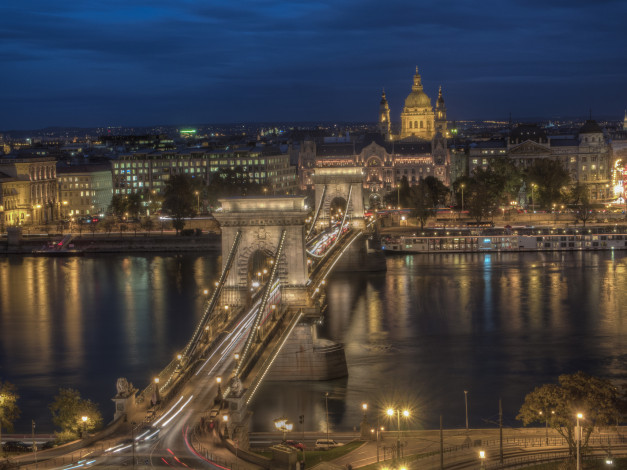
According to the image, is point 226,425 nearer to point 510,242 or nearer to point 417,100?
point 510,242

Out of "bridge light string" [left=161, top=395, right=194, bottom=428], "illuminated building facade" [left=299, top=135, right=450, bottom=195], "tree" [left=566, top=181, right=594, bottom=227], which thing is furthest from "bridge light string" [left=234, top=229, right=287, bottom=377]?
"illuminated building facade" [left=299, top=135, right=450, bottom=195]

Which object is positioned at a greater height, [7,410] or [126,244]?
[126,244]

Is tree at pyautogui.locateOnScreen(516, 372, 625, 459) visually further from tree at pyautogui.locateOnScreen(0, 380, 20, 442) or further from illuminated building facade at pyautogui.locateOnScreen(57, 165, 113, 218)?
illuminated building facade at pyautogui.locateOnScreen(57, 165, 113, 218)

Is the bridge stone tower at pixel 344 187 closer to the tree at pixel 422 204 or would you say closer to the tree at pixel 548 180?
the tree at pixel 422 204

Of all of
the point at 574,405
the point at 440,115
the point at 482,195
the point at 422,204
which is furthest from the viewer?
the point at 440,115

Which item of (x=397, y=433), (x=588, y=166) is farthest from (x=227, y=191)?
(x=397, y=433)

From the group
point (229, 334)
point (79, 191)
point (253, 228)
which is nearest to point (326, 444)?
point (229, 334)

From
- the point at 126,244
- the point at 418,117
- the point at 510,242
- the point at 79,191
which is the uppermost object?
the point at 418,117
